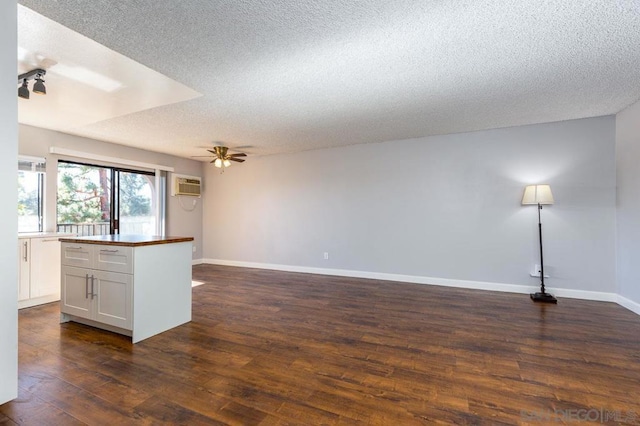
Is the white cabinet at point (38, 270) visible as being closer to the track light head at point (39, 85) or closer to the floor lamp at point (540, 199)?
the track light head at point (39, 85)

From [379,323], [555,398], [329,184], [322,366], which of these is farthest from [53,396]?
[329,184]

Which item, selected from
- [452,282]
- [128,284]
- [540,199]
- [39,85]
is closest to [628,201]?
[540,199]

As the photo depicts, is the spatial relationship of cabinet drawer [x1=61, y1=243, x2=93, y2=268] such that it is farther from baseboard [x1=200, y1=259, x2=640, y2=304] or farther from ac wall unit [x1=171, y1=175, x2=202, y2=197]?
baseboard [x1=200, y1=259, x2=640, y2=304]

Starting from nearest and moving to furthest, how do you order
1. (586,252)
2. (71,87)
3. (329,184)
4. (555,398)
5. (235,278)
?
1. (555,398)
2. (71,87)
3. (586,252)
4. (235,278)
5. (329,184)

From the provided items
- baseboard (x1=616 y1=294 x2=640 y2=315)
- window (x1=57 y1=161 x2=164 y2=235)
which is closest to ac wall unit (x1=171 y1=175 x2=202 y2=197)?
window (x1=57 y1=161 x2=164 y2=235)

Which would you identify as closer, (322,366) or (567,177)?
(322,366)

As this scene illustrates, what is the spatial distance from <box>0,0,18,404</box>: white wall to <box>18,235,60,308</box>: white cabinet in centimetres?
255

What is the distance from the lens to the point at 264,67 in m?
2.62

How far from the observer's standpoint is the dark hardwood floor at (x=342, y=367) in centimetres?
174

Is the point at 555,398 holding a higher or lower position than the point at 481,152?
lower

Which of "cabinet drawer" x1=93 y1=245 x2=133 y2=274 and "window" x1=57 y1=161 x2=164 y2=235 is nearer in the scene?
"cabinet drawer" x1=93 y1=245 x2=133 y2=274

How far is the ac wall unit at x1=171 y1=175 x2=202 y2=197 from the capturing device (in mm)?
6410

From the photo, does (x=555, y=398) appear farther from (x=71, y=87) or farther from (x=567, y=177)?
(x=71, y=87)

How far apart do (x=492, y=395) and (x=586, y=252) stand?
344 centimetres
